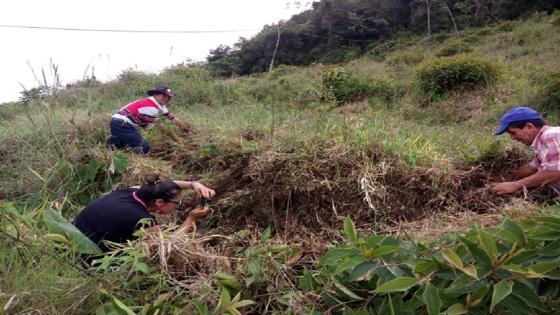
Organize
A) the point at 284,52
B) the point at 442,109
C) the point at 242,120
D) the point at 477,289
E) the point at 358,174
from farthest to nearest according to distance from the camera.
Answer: the point at 284,52
the point at 442,109
the point at 242,120
the point at 358,174
the point at 477,289

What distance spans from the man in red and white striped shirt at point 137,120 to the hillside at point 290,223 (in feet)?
0.59

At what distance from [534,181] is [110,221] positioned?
2.58 meters

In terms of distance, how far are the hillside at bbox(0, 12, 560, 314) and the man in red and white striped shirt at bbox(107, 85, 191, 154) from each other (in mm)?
181

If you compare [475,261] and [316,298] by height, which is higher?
[475,261]

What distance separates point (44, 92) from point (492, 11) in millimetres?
24636

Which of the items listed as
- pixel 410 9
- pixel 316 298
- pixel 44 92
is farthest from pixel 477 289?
pixel 410 9

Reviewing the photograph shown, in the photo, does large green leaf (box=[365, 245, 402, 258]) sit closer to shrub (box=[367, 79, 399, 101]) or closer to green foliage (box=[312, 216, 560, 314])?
green foliage (box=[312, 216, 560, 314])

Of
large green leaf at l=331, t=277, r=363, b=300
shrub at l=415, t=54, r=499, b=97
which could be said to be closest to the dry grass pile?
large green leaf at l=331, t=277, r=363, b=300

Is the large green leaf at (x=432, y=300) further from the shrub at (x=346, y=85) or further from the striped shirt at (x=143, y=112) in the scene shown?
the shrub at (x=346, y=85)

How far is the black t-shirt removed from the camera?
2.51m

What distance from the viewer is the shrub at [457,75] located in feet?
29.9

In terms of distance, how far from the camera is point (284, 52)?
80.2 ft

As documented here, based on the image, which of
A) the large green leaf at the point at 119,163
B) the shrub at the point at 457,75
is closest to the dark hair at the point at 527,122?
the large green leaf at the point at 119,163

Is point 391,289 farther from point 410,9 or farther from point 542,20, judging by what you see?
point 410,9
